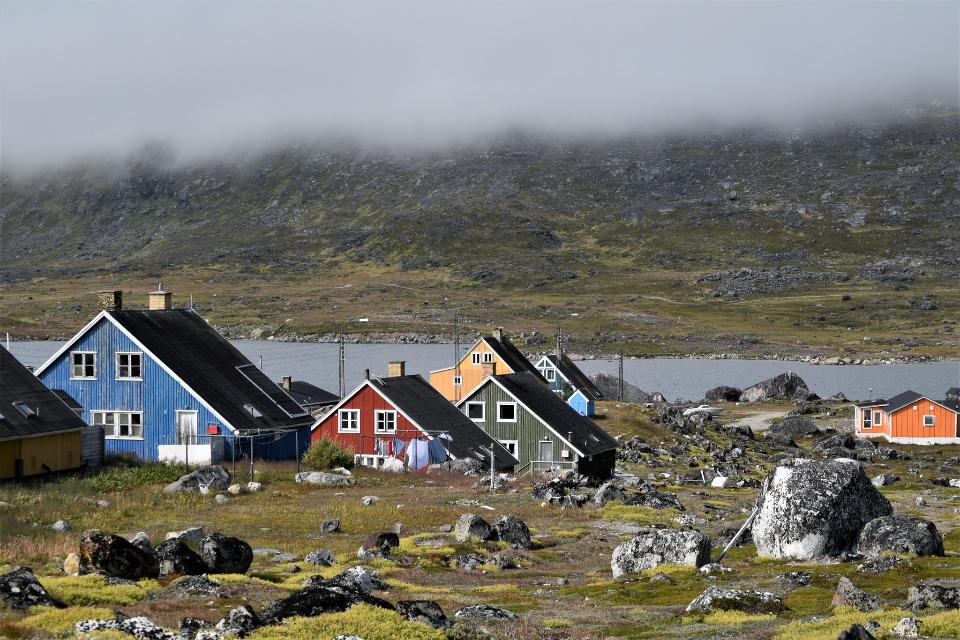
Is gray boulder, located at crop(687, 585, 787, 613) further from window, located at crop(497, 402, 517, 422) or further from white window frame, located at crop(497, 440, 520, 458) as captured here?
window, located at crop(497, 402, 517, 422)

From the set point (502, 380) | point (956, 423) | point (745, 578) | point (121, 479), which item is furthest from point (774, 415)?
point (745, 578)

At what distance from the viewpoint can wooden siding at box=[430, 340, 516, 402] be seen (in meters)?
102

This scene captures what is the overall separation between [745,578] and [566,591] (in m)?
5.15

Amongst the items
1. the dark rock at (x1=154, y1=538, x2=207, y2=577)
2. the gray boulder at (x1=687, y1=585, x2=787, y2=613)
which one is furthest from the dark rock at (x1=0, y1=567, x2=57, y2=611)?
the gray boulder at (x1=687, y1=585, x2=787, y2=613)

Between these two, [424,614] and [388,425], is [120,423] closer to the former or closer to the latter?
[388,425]

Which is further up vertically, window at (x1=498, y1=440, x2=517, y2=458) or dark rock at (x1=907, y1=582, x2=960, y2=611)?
window at (x1=498, y1=440, x2=517, y2=458)

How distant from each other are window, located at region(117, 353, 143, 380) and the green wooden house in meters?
20.5

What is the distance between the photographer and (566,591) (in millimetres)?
31828

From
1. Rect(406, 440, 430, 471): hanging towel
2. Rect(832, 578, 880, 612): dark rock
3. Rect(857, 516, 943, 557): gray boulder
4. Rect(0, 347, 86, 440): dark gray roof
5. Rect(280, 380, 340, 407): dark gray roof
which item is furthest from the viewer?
Rect(280, 380, 340, 407): dark gray roof

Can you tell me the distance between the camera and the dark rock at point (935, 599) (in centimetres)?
2598

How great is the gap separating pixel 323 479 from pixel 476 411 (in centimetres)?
1887

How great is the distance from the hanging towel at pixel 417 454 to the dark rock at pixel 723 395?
85.6 metres

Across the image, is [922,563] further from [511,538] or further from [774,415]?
[774,415]

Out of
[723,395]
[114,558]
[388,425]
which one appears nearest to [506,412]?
[388,425]
